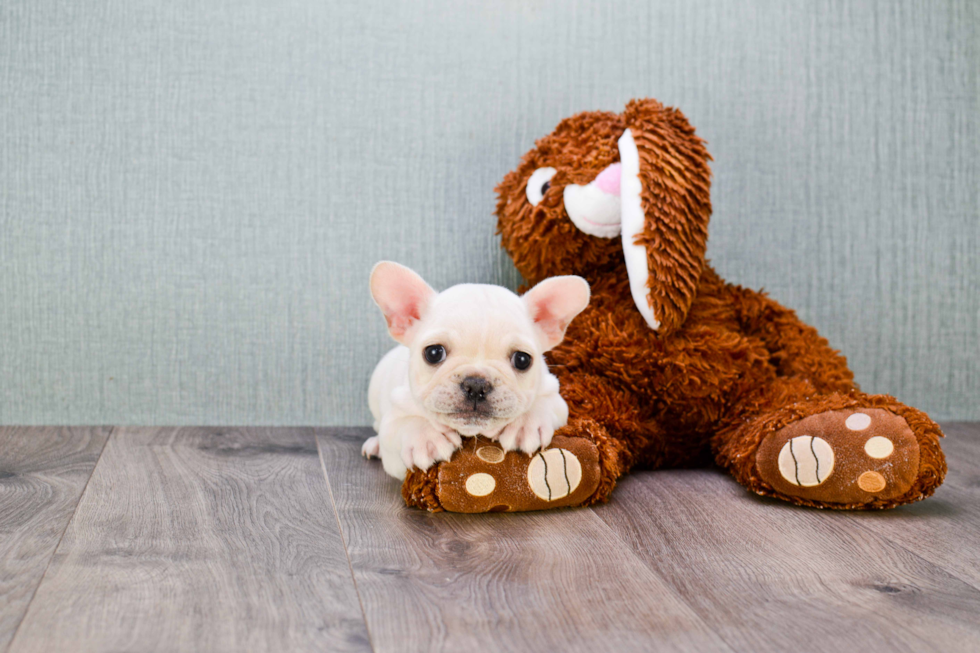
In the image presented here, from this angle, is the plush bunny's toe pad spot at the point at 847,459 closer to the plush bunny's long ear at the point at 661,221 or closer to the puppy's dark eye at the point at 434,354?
the plush bunny's long ear at the point at 661,221

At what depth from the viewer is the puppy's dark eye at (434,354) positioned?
98cm

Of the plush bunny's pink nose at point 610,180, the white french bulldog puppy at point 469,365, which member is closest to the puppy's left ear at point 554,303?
the white french bulldog puppy at point 469,365

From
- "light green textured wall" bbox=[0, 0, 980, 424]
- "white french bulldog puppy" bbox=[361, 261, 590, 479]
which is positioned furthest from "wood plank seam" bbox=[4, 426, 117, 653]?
"white french bulldog puppy" bbox=[361, 261, 590, 479]

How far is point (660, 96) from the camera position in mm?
1559

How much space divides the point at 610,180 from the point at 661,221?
11cm

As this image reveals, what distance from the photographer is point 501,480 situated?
0.99 meters

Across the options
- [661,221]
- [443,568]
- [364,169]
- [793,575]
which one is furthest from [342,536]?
[364,169]

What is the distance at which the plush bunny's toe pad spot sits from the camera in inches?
39.5

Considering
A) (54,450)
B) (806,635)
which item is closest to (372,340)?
(54,450)

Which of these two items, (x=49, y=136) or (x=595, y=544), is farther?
(x=49, y=136)

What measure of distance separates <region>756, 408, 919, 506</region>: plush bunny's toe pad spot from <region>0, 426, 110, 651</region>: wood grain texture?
877 mm

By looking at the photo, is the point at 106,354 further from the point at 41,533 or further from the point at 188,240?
the point at 41,533

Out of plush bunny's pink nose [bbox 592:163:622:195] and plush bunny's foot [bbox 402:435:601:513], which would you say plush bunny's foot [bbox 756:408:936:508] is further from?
plush bunny's pink nose [bbox 592:163:622:195]

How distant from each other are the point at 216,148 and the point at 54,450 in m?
0.60
